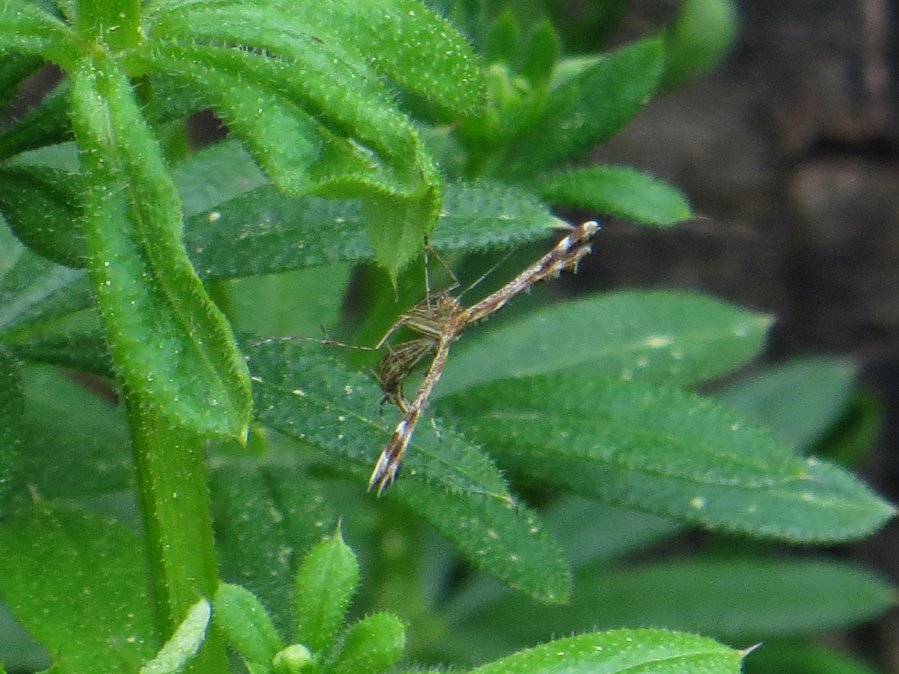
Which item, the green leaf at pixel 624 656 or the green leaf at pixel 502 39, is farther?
the green leaf at pixel 502 39

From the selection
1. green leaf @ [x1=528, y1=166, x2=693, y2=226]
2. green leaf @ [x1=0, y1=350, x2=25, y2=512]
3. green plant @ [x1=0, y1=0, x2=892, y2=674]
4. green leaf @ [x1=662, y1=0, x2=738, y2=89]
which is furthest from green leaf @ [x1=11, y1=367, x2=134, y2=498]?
green leaf @ [x1=662, y1=0, x2=738, y2=89]

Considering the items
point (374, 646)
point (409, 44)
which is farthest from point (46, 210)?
point (374, 646)

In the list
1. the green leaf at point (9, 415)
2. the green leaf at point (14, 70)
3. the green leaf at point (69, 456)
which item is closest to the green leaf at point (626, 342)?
the green leaf at point (69, 456)

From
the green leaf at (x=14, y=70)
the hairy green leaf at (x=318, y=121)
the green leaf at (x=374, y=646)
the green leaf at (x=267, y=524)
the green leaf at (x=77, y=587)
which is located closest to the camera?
the hairy green leaf at (x=318, y=121)

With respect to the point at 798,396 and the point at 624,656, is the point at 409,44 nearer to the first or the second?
the point at 624,656

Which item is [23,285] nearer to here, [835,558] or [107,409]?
[107,409]

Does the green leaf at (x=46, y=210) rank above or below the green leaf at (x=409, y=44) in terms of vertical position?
below

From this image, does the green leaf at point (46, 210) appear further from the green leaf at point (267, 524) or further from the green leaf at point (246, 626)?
the green leaf at point (267, 524)
